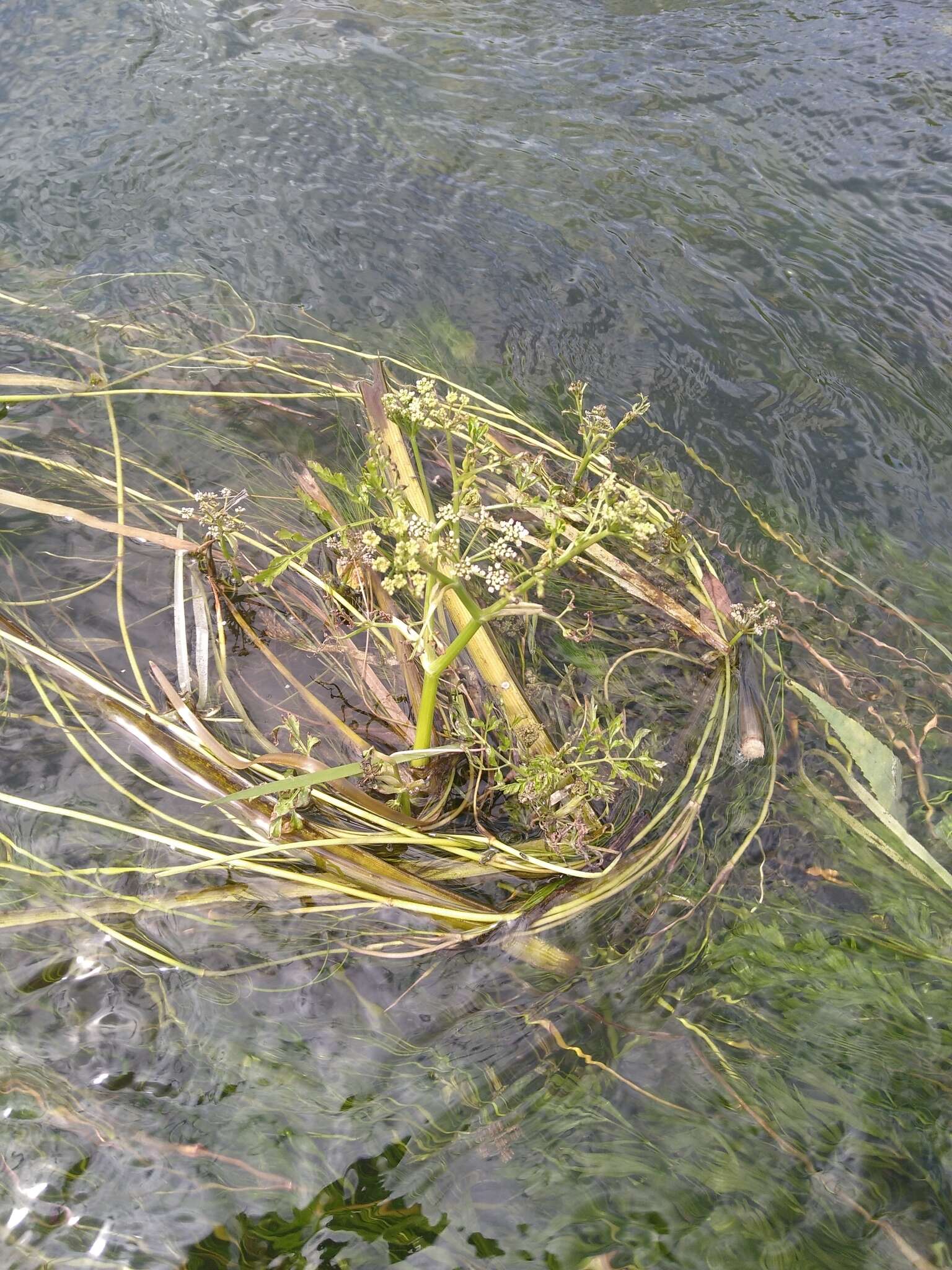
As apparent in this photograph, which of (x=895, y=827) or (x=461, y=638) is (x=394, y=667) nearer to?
(x=461, y=638)

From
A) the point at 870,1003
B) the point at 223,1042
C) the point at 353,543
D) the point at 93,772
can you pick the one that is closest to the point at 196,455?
the point at 353,543

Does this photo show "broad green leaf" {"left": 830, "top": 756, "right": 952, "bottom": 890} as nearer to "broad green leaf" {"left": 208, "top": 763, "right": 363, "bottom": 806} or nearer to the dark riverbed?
the dark riverbed

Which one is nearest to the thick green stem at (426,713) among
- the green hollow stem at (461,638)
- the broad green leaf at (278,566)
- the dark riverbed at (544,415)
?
the green hollow stem at (461,638)

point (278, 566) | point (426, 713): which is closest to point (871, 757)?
point (426, 713)

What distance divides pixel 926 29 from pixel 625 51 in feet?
4.34

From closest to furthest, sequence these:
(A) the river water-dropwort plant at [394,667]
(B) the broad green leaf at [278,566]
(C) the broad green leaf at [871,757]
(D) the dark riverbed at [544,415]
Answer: (D) the dark riverbed at [544,415] < (B) the broad green leaf at [278,566] < (A) the river water-dropwort plant at [394,667] < (C) the broad green leaf at [871,757]

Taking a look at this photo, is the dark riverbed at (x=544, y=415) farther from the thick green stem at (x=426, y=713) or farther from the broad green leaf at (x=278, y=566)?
the broad green leaf at (x=278, y=566)

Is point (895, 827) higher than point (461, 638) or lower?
lower

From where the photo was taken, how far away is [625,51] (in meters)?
4.30

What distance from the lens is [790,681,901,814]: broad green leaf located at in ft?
7.48

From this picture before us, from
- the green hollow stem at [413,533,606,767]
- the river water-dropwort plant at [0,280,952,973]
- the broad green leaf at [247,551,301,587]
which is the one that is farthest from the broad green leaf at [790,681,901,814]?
the broad green leaf at [247,551,301,587]

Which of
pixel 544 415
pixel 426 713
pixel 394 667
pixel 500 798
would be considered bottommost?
pixel 500 798

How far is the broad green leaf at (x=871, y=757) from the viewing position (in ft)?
7.48

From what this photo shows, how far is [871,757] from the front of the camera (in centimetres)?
232
